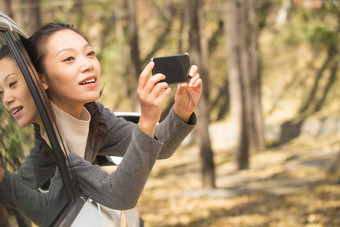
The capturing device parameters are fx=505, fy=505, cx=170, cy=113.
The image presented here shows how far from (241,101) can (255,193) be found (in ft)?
11.5

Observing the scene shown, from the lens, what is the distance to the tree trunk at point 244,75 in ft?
44.4

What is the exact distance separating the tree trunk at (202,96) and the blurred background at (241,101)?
0.02m

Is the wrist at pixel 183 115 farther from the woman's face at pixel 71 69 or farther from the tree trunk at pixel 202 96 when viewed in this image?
the tree trunk at pixel 202 96

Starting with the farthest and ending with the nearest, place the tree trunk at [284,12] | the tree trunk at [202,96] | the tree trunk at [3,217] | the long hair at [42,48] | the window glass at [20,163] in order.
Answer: the tree trunk at [284,12] < the tree trunk at [202,96] < the long hair at [42,48] < the window glass at [20,163] < the tree trunk at [3,217]

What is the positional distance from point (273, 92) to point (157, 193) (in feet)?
39.7

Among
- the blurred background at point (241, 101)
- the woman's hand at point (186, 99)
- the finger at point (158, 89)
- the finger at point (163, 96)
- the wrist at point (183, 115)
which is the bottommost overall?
the blurred background at point (241, 101)

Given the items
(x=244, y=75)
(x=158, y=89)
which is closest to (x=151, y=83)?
(x=158, y=89)

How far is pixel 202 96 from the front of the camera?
1072 centimetres

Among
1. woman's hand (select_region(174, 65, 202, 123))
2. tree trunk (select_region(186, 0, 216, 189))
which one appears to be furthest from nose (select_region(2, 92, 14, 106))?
tree trunk (select_region(186, 0, 216, 189))

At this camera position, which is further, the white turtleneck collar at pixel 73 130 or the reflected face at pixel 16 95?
the white turtleneck collar at pixel 73 130

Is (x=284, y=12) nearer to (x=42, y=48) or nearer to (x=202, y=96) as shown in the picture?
(x=202, y=96)

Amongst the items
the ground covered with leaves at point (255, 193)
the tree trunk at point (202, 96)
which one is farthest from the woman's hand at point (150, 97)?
the tree trunk at point (202, 96)

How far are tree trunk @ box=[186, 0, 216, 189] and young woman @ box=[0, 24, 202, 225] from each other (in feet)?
27.4

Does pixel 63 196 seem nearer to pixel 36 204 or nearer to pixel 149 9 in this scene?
pixel 36 204
